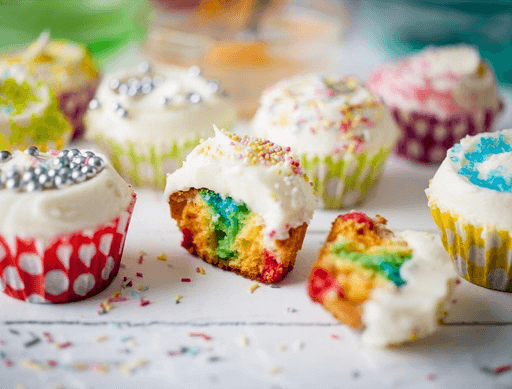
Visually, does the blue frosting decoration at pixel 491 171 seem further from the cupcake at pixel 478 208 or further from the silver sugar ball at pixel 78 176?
the silver sugar ball at pixel 78 176

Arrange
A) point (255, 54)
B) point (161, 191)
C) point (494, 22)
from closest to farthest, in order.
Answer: point (161, 191) < point (255, 54) < point (494, 22)

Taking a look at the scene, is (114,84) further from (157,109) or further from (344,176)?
(344,176)

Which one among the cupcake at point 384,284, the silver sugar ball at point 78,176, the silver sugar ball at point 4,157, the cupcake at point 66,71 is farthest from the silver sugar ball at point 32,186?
the cupcake at point 66,71

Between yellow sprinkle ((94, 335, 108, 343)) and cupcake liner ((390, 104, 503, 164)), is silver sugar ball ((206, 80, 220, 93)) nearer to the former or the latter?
cupcake liner ((390, 104, 503, 164))

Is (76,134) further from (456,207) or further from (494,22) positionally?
(494,22)

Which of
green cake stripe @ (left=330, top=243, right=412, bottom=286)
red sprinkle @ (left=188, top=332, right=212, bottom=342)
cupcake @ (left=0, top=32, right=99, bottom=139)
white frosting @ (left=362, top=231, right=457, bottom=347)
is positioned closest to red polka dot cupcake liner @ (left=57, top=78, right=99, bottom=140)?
cupcake @ (left=0, top=32, right=99, bottom=139)

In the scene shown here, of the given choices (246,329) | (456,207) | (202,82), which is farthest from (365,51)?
(246,329)
